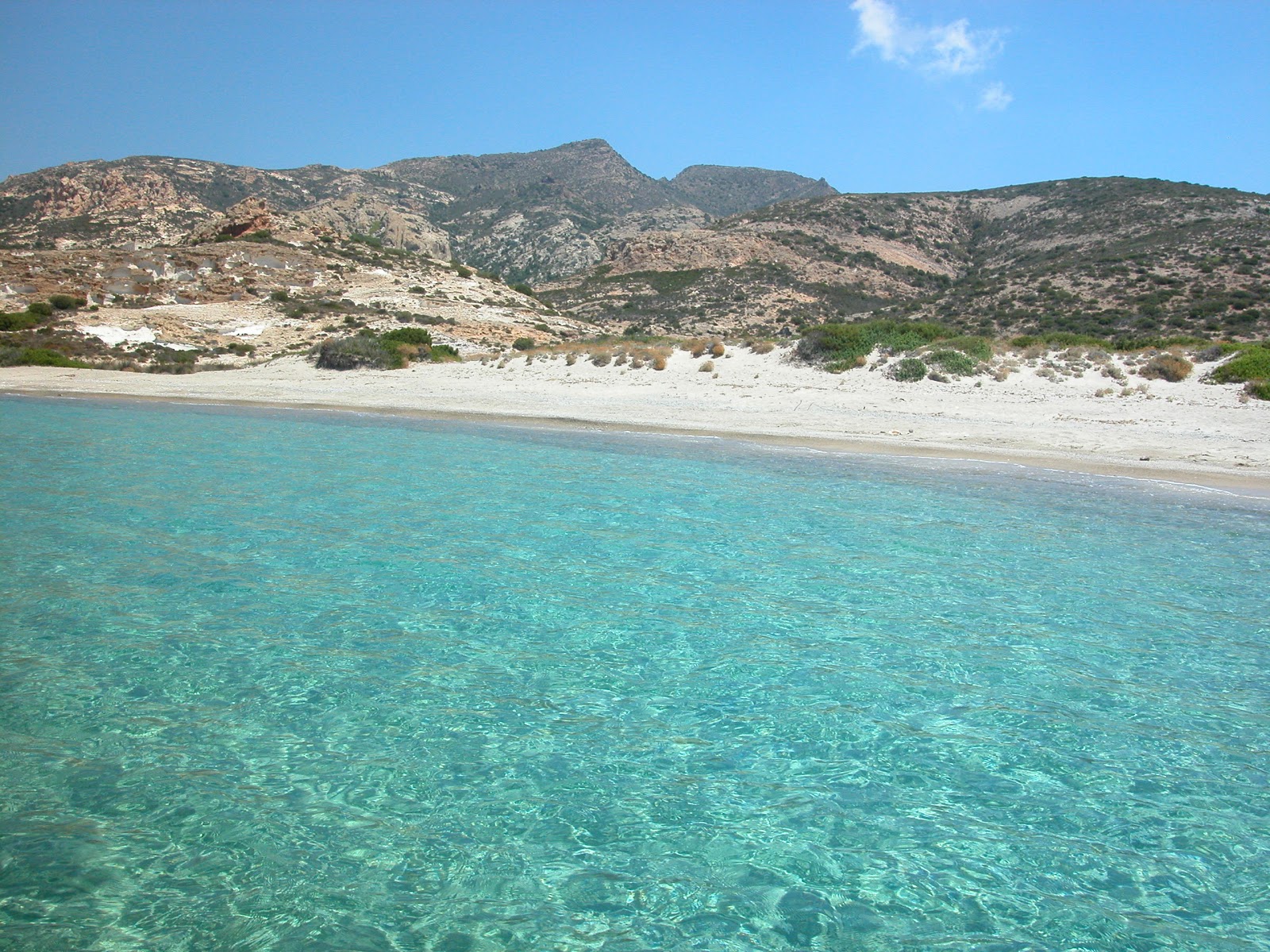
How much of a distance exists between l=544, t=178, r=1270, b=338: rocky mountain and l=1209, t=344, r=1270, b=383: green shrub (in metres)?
22.3

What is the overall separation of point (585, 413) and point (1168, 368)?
14713 millimetres

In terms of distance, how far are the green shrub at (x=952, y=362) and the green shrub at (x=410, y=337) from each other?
19.4 m

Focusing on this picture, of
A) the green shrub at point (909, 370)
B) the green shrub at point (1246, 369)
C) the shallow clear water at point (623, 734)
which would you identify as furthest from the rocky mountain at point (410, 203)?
the shallow clear water at point (623, 734)

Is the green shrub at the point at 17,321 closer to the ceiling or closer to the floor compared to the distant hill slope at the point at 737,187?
closer to the floor

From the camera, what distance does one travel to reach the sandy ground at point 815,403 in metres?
16.0

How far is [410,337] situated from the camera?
108ft

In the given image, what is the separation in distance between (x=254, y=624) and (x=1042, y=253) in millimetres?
68049

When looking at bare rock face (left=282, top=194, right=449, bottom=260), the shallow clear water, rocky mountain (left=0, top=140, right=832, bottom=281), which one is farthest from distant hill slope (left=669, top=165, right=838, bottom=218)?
the shallow clear water

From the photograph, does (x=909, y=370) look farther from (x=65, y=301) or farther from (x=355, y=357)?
(x=65, y=301)

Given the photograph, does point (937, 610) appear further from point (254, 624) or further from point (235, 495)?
point (235, 495)

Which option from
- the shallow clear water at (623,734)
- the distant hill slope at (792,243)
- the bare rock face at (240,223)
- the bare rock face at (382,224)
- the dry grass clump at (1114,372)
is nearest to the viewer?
the shallow clear water at (623,734)

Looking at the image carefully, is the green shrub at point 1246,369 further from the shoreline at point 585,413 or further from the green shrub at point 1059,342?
the green shrub at point 1059,342

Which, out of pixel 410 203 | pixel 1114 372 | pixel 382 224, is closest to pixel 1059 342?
pixel 1114 372

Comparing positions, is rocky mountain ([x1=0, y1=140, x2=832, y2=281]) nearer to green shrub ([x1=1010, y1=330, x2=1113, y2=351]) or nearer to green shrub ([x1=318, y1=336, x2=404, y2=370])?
green shrub ([x1=318, y1=336, x2=404, y2=370])
